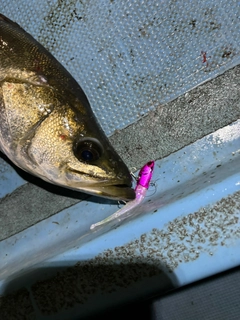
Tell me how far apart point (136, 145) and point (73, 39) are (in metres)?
0.68

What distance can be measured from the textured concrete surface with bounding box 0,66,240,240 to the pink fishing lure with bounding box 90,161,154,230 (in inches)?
2.3

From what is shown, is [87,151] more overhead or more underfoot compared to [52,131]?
more underfoot

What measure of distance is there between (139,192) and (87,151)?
40 centimetres

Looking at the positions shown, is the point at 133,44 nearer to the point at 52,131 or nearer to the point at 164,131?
the point at 164,131

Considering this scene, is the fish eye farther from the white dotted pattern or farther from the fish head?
the white dotted pattern

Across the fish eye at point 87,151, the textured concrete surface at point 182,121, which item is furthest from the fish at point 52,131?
the textured concrete surface at point 182,121

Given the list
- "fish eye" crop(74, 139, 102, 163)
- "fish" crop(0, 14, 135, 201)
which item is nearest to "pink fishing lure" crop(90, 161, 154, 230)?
"fish" crop(0, 14, 135, 201)

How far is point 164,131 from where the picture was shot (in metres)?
1.75

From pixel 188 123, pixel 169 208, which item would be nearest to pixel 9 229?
pixel 169 208

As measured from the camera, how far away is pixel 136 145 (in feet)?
5.86

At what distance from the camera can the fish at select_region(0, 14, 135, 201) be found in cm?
142

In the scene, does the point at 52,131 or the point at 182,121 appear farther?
the point at 182,121

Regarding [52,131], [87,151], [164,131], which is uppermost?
[52,131]

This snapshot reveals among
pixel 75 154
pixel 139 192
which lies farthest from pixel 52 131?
pixel 139 192
